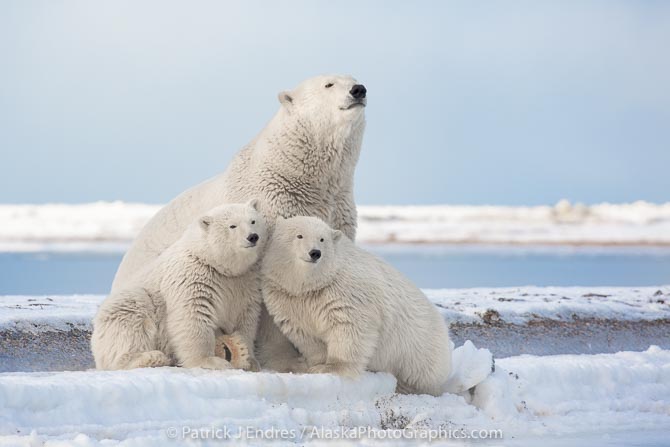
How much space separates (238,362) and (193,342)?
0.39 metres

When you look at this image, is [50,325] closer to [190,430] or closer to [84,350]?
[84,350]

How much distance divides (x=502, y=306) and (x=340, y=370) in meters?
8.01

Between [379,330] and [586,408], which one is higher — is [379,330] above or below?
above

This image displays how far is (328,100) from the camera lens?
8680mm

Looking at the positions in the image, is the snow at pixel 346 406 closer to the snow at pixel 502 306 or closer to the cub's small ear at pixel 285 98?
the cub's small ear at pixel 285 98

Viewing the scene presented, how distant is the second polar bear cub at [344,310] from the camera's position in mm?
7688

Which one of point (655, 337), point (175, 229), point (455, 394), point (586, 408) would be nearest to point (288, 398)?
point (455, 394)

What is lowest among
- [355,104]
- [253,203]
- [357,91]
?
[253,203]

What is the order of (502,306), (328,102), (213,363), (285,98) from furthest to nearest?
1. (502,306)
2. (285,98)
3. (328,102)
4. (213,363)

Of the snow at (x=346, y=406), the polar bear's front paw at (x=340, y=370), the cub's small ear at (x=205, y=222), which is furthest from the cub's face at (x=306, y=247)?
the snow at (x=346, y=406)

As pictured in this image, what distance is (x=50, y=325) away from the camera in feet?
39.7

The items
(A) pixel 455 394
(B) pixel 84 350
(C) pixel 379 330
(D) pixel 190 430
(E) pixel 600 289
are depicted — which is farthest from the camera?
(E) pixel 600 289

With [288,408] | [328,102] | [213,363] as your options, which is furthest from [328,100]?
[288,408]

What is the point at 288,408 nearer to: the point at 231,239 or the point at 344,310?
the point at 344,310
